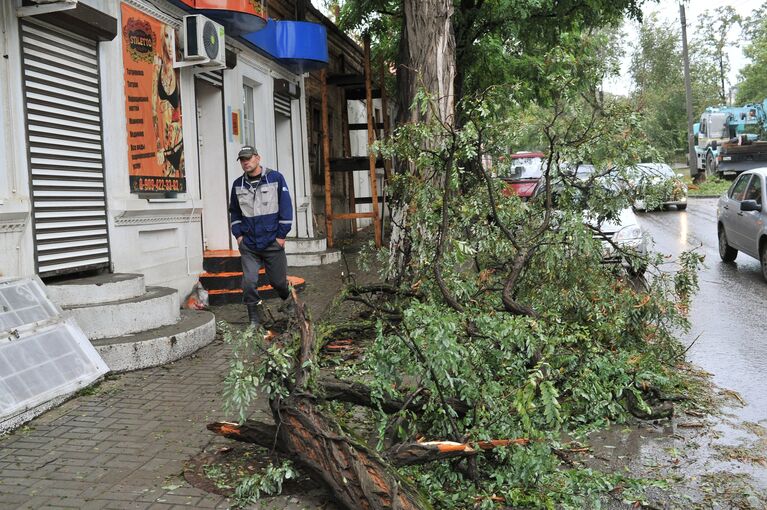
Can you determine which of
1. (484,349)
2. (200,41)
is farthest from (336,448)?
(200,41)

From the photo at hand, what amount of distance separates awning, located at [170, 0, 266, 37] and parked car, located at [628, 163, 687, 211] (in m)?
6.07

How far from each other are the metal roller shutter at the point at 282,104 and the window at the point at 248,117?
1194 millimetres

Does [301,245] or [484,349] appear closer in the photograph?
[484,349]

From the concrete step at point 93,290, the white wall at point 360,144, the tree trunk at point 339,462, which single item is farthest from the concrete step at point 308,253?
the tree trunk at point 339,462

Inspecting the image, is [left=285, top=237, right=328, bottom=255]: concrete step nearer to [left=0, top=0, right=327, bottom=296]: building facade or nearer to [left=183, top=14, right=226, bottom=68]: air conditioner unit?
[left=0, top=0, right=327, bottom=296]: building facade

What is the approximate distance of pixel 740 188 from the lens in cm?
1320

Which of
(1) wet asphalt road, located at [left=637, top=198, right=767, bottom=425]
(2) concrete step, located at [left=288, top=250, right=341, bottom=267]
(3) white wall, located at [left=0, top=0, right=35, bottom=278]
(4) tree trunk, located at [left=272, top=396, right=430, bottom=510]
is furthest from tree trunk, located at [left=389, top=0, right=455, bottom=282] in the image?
(2) concrete step, located at [left=288, top=250, right=341, bottom=267]

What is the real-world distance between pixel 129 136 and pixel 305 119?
802cm

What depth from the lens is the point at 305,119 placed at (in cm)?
1638

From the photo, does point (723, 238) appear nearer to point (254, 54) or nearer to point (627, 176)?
point (627, 176)

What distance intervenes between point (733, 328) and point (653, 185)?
106 inches

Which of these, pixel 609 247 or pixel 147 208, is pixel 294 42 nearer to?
pixel 147 208

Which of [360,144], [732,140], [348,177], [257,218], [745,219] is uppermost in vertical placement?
[732,140]

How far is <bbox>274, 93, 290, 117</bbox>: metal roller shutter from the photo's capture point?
14667 millimetres
